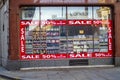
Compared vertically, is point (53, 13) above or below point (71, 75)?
above

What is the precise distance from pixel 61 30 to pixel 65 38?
0.50m

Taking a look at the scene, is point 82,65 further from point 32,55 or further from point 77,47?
point 32,55

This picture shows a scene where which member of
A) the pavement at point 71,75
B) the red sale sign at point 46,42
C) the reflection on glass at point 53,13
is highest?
the reflection on glass at point 53,13

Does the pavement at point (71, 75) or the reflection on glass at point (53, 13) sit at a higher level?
the reflection on glass at point (53, 13)

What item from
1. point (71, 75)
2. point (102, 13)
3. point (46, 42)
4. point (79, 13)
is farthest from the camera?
point (102, 13)

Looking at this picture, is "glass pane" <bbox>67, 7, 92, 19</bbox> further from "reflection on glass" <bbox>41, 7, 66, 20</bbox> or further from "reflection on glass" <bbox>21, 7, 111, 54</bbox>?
"reflection on glass" <bbox>41, 7, 66, 20</bbox>

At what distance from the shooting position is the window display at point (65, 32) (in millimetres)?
24031

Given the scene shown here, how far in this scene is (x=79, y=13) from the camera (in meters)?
24.4

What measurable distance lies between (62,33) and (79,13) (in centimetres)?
149

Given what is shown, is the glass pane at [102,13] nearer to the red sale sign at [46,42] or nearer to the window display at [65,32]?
the window display at [65,32]

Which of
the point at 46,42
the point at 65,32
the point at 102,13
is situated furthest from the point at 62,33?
the point at 102,13

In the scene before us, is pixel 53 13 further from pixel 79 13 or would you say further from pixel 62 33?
pixel 79 13

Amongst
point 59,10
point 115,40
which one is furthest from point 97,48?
point 59,10

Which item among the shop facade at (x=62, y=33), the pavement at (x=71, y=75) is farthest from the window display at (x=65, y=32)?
the pavement at (x=71, y=75)
